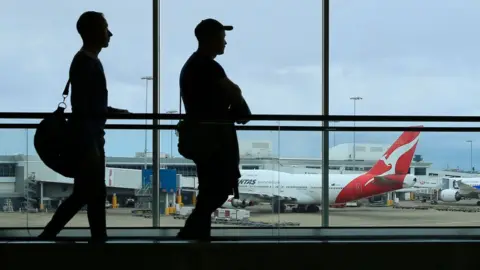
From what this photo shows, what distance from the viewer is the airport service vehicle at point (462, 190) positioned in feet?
13.0

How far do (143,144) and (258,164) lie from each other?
72cm

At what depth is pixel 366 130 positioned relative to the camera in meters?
3.84

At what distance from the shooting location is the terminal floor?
3568 mm

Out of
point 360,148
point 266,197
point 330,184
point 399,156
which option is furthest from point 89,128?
point 399,156

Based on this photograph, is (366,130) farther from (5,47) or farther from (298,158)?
(5,47)

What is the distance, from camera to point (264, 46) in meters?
8.37

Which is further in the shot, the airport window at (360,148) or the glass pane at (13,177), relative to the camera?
the airport window at (360,148)

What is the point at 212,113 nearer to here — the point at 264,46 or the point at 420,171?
the point at 420,171

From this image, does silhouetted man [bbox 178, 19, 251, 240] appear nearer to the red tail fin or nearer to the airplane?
the airplane

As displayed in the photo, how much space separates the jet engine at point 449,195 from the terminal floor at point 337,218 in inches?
3.7

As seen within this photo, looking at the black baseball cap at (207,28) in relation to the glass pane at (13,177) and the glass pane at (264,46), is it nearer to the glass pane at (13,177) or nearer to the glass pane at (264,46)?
the glass pane at (13,177)

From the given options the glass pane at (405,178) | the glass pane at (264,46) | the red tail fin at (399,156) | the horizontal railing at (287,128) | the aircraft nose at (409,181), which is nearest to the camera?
the horizontal railing at (287,128)

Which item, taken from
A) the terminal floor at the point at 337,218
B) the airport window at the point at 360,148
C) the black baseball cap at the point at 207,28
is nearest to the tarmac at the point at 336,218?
the terminal floor at the point at 337,218

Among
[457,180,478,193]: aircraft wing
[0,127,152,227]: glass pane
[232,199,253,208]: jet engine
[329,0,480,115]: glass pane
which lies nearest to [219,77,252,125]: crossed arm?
[232,199,253,208]: jet engine
